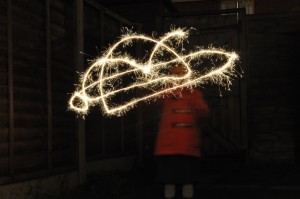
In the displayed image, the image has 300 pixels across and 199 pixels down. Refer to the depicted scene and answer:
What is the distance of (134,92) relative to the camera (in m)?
10.3

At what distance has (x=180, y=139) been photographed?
6086 mm

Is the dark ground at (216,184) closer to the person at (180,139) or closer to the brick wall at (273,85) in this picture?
the brick wall at (273,85)

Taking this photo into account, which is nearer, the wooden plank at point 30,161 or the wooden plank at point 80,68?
the wooden plank at point 30,161

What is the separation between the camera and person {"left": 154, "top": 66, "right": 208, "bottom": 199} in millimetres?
6109

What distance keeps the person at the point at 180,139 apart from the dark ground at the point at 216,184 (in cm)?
116

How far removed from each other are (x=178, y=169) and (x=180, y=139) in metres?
0.40

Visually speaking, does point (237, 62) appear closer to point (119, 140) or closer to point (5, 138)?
point (119, 140)

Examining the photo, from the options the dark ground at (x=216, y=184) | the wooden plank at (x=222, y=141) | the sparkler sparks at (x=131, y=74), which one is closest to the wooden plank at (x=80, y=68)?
the dark ground at (x=216, y=184)

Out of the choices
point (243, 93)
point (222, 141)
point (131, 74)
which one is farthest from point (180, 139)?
point (243, 93)

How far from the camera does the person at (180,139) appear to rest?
611 centimetres

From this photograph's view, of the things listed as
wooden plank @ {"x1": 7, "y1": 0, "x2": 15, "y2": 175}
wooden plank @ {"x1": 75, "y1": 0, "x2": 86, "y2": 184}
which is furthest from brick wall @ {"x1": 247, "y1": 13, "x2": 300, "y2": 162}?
wooden plank @ {"x1": 7, "y1": 0, "x2": 15, "y2": 175}

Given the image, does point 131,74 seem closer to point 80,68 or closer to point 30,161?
point 80,68

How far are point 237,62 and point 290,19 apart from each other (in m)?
1.91

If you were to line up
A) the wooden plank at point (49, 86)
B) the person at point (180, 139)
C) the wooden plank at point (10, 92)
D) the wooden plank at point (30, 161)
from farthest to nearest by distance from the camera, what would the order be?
the wooden plank at point (49, 86) → the person at point (180, 139) → the wooden plank at point (30, 161) → the wooden plank at point (10, 92)
